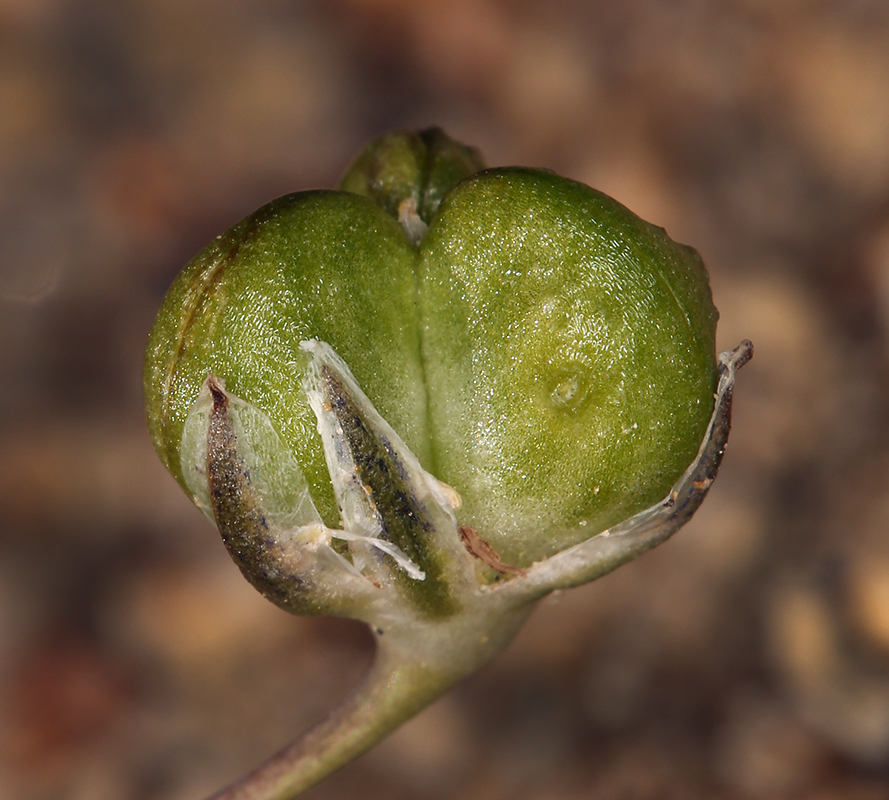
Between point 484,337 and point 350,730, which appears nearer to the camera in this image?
point 484,337

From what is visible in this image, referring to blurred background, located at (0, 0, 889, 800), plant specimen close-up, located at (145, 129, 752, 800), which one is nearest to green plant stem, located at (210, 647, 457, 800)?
plant specimen close-up, located at (145, 129, 752, 800)

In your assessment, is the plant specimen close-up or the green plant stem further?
the green plant stem

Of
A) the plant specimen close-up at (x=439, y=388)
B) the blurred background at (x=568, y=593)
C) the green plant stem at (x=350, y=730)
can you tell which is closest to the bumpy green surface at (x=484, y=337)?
the plant specimen close-up at (x=439, y=388)

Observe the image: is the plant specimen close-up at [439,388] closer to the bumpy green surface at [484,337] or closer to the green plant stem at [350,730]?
the bumpy green surface at [484,337]

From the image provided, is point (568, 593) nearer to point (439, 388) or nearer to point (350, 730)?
point (350, 730)

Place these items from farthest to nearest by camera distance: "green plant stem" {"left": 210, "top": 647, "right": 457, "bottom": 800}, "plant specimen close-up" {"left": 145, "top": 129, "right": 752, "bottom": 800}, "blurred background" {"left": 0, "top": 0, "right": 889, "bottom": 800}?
1. "blurred background" {"left": 0, "top": 0, "right": 889, "bottom": 800}
2. "green plant stem" {"left": 210, "top": 647, "right": 457, "bottom": 800}
3. "plant specimen close-up" {"left": 145, "top": 129, "right": 752, "bottom": 800}

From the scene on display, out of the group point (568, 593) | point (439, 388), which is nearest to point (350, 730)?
point (439, 388)

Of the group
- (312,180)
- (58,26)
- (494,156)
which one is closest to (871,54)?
(494,156)

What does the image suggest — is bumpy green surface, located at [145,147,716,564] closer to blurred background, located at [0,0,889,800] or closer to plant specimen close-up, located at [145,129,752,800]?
plant specimen close-up, located at [145,129,752,800]
